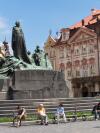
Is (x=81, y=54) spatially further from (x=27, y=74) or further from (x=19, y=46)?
(x=27, y=74)

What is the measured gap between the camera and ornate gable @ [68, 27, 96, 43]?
6499 centimetres

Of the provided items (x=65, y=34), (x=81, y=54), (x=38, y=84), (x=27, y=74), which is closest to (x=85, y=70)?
(x=81, y=54)

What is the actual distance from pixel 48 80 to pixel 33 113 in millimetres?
2881

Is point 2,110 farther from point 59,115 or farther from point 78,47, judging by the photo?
point 78,47

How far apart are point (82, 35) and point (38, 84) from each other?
43.7m

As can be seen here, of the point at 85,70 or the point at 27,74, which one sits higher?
the point at 85,70

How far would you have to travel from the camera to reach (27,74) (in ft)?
75.5

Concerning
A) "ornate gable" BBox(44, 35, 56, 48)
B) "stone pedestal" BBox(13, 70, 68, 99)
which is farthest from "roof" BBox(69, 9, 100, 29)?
"stone pedestal" BBox(13, 70, 68, 99)

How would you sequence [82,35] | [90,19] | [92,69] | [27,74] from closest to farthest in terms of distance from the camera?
[27,74]
[92,69]
[82,35]
[90,19]

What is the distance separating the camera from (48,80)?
77.7ft

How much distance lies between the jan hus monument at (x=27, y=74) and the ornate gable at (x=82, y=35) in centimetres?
4006

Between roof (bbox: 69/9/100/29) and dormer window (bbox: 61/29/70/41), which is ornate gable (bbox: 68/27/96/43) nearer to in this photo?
dormer window (bbox: 61/29/70/41)

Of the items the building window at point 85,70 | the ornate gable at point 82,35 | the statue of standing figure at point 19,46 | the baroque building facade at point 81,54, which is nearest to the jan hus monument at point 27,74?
the statue of standing figure at point 19,46

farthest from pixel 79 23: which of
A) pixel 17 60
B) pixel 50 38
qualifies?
pixel 17 60
